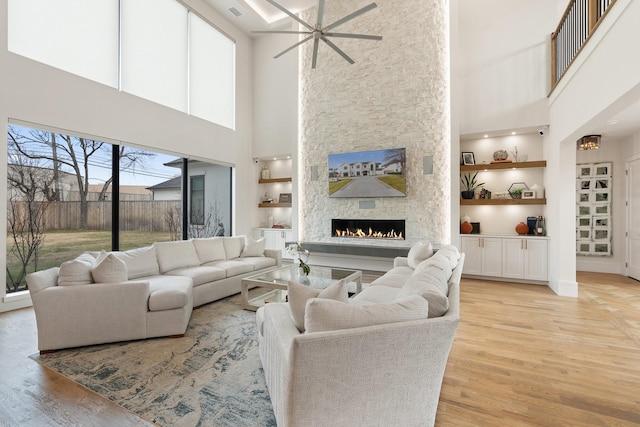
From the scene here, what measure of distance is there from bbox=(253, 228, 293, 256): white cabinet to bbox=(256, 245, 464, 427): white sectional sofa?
237 inches

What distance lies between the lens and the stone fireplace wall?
607cm

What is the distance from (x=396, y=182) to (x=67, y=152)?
5.72 metres

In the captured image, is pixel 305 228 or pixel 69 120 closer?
pixel 69 120

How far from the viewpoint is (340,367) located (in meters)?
1.40

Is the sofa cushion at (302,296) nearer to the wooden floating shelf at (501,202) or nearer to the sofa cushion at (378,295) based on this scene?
the sofa cushion at (378,295)

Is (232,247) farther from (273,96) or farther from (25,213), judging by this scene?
(273,96)

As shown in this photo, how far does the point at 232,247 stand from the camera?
545cm

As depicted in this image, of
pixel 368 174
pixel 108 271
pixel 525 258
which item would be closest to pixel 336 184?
pixel 368 174

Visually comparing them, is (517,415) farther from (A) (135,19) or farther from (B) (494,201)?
(A) (135,19)

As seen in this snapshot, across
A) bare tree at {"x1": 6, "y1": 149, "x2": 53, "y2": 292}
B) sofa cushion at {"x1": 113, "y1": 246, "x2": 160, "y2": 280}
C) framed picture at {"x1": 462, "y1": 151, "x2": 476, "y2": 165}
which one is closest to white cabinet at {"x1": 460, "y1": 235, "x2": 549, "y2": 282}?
framed picture at {"x1": 462, "y1": 151, "x2": 476, "y2": 165}

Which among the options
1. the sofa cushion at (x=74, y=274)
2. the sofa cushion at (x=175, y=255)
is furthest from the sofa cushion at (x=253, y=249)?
the sofa cushion at (x=74, y=274)

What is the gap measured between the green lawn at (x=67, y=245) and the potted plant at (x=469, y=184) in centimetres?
642

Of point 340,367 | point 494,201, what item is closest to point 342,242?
point 494,201

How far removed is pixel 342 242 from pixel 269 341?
4989mm
